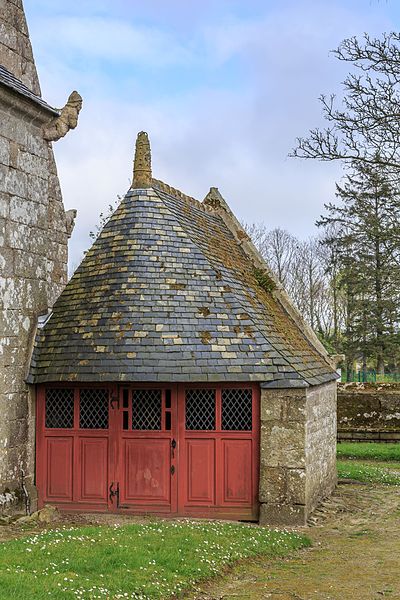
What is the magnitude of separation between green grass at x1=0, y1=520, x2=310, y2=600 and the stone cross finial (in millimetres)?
5770

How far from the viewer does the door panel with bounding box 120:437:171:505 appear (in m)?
11.1

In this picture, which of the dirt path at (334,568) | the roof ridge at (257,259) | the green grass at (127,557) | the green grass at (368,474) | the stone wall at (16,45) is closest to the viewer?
the green grass at (127,557)

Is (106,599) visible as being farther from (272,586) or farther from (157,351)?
(157,351)

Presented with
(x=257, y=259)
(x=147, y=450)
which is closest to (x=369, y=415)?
(x=257, y=259)

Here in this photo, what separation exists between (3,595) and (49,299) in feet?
20.8

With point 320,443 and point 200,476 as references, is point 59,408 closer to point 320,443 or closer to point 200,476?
point 200,476

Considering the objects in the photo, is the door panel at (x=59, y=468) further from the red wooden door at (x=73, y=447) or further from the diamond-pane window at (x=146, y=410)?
the diamond-pane window at (x=146, y=410)

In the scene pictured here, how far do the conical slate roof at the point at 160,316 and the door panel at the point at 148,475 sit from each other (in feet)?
3.80

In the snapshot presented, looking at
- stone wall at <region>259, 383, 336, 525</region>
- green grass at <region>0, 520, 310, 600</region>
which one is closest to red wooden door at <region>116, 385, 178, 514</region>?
green grass at <region>0, 520, 310, 600</region>

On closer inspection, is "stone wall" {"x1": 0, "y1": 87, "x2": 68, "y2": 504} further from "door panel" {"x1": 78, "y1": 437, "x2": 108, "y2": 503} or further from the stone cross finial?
the stone cross finial

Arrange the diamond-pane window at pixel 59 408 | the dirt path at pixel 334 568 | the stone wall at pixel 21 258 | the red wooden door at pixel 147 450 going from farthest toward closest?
the diamond-pane window at pixel 59 408
the red wooden door at pixel 147 450
the stone wall at pixel 21 258
the dirt path at pixel 334 568

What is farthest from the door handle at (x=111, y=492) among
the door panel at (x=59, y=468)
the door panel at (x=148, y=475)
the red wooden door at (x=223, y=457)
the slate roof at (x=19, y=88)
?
the slate roof at (x=19, y=88)

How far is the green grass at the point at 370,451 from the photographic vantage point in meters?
19.0

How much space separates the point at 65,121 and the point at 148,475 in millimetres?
5713
